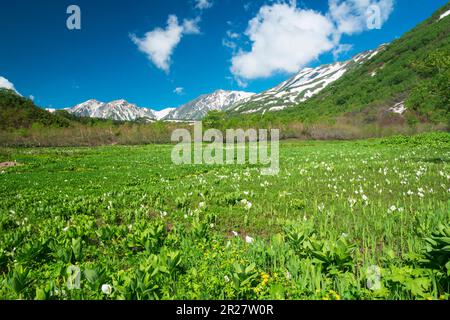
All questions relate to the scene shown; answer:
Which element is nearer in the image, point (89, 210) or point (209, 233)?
point (209, 233)

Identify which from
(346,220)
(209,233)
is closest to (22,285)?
(209,233)

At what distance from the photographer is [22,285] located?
3.46 meters

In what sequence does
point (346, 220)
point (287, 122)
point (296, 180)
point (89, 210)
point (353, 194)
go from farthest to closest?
point (287, 122), point (296, 180), point (353, 194), point (89, 210), point (346, 220)

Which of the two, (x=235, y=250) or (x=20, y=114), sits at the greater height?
(x=20, y=114)

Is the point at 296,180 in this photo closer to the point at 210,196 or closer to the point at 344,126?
the point at 210,196

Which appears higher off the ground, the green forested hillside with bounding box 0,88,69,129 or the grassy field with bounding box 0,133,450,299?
the green forested hillside with bounding box 0,88,69,129

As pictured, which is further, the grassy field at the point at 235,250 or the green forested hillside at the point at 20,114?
the green forested hillside at the point at 20,114

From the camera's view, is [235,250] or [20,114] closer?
[235,250]

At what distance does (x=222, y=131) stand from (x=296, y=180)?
91361mm

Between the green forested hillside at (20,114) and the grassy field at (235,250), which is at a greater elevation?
the green forested hillside at (20,114)

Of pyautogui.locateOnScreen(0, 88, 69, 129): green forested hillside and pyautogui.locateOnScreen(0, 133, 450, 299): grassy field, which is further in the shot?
pyautogui.locateOnScreen(0, 88, 69, 129): green forested hillside

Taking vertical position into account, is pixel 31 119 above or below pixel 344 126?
above
